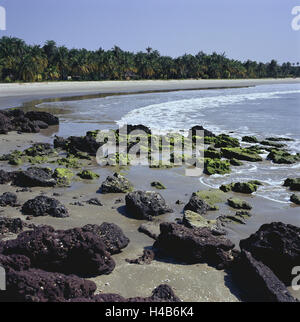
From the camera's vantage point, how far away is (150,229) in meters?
6.61

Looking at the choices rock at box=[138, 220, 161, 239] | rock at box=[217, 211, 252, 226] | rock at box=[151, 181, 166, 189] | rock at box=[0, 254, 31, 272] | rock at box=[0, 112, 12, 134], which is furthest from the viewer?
rock at box=[0, 112, 12, 134]

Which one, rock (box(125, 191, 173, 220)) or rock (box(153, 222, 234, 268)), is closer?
rock (box(153, 222, 234, 268))

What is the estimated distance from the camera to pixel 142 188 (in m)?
9.29

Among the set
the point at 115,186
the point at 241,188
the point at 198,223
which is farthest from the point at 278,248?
the point at 115,186

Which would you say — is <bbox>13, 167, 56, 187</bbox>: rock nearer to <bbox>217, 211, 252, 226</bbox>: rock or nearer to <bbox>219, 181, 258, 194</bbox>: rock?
<bbox>217, 211, 252, 226</bbox>: rock

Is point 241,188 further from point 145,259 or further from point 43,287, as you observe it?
point 43,287

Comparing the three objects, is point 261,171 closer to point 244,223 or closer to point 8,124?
point 244,223

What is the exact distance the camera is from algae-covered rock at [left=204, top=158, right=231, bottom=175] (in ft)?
36.0

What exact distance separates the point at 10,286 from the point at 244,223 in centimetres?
469

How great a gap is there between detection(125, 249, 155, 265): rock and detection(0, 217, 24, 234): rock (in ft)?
6.65

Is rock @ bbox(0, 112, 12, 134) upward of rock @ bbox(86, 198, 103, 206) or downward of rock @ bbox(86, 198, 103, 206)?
upward

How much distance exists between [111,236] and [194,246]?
133cm

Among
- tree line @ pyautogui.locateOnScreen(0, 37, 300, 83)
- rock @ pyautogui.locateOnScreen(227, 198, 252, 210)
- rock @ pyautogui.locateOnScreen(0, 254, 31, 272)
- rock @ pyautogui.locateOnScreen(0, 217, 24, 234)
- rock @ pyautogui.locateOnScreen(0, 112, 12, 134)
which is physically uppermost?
tree line @ pyautogui.locateOnScreen(0, 37, 300, 83)

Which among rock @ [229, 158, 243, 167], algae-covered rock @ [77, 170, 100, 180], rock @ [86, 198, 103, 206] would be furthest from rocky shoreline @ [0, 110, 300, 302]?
rock @ [229, 158, 243, 167]
